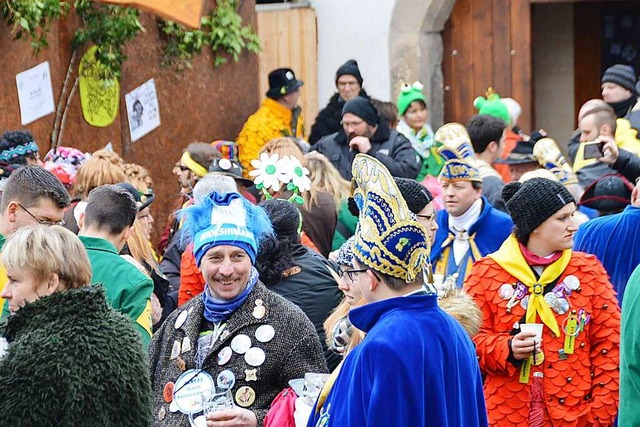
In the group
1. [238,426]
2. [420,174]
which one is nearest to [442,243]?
[238,426]

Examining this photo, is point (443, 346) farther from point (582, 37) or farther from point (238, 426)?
point (582, 37)

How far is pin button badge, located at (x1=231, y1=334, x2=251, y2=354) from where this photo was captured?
5145 mm

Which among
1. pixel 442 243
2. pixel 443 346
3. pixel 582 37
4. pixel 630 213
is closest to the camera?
pixel 443 346

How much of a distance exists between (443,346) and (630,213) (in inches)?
117

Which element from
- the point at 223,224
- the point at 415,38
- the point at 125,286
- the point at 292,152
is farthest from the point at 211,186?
the point at 415,38

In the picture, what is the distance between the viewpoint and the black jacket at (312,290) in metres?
6.27

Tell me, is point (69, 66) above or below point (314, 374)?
above

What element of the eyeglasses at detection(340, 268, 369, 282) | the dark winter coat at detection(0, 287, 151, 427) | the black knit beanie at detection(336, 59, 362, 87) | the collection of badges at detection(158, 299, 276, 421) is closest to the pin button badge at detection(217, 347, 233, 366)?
the collection of badges at detection(158, 299, 276, 421)

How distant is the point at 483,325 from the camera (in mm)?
6074

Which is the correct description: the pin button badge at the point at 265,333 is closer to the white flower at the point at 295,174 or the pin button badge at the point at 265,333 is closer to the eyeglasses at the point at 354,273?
the eyeglasses at the point at 354,273

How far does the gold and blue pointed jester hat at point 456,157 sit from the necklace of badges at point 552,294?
4.75ft

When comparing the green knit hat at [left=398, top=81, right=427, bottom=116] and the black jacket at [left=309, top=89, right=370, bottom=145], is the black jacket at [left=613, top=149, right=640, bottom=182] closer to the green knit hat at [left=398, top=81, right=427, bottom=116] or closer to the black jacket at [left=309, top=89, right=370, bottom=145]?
the green knit hat at [left=398, top=81, right=427, bottom=116]

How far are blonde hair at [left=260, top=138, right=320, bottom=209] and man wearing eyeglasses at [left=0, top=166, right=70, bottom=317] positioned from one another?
261 cm

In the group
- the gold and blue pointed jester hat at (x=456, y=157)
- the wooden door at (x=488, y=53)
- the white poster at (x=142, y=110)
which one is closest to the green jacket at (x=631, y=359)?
the gold and blue pointed jester hat at (x=456, y=157)
